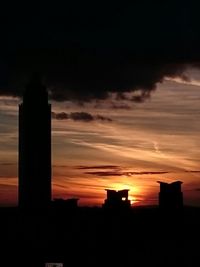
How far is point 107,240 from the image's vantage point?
17112 centimetres

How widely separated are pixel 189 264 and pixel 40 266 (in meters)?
33.0

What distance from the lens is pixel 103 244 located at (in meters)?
168

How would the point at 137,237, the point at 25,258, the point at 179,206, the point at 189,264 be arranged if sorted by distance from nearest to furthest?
the point at 189,264 → the point at 25,258 → the point at 137,237 → the point at 179,206

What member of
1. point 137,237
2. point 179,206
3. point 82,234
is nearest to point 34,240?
point 82,234

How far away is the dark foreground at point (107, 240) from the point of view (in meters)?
159

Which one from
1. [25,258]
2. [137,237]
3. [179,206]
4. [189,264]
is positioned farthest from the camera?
[179,206]

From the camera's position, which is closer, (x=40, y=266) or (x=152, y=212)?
(x=40, y=266)

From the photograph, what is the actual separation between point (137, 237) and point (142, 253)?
943cm

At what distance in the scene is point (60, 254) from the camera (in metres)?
167

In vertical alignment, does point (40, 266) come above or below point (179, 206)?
below

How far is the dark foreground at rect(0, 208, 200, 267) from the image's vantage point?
520ft

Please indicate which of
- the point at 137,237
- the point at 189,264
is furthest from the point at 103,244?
the point at 189,264

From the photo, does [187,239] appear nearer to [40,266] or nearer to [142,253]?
[142,253]

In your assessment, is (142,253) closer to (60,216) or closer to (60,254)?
(60,254)
